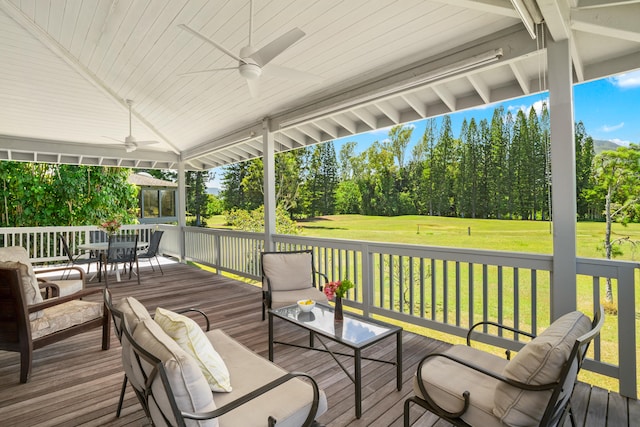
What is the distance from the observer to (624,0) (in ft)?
6.98

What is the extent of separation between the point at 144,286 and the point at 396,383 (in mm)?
5339

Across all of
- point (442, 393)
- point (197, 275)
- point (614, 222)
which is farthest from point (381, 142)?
point (442, 393)

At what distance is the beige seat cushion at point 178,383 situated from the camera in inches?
51.1

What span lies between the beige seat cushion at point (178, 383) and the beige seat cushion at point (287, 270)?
259 cm

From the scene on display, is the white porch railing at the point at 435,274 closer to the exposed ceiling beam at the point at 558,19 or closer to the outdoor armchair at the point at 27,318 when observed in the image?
the exposed ceiling beam at the point at 558,19

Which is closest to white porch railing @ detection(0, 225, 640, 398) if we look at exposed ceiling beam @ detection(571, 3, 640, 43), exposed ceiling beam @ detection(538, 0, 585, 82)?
exposed ceiling beam @ detection(571, 3, 640, 43)

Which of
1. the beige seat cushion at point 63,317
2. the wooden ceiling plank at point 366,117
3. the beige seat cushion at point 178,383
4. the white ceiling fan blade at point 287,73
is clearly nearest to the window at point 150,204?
the beige seat cushion at point 63,317

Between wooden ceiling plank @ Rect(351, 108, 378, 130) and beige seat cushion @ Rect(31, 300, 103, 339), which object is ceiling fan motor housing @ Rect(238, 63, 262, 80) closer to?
wooden ceiling plank @ Rect(351, 108, 378, 130)

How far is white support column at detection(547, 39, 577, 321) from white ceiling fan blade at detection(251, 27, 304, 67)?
2098 millimetres

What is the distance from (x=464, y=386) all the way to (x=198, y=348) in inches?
56.8

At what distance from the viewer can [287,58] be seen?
3801 mm

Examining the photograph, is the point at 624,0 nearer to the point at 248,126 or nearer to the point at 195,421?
the point at 195,421

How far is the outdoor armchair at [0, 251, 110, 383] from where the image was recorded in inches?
103

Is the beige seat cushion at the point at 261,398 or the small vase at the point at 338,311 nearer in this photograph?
the beige seat cushion at the point at 261,398
